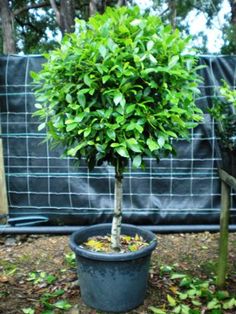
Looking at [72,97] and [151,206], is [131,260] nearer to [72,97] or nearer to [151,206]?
[72,97]

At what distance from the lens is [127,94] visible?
2029mm

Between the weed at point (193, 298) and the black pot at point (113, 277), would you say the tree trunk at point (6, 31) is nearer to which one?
the black pot at point (113, 277)

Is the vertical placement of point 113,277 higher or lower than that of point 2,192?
lower

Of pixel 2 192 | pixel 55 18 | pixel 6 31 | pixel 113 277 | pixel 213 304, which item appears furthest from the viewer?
pixel 55 18

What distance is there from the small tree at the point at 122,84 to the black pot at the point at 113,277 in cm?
58

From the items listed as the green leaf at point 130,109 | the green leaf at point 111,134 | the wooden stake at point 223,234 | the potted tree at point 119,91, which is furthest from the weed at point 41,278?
the green leaf at point 130,109

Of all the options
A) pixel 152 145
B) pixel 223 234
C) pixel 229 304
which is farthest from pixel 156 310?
pixel 152 145

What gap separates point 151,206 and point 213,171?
0.69 m

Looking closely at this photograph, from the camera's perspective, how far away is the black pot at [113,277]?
7.19 ft

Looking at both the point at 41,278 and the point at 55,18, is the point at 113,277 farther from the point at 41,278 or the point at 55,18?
the point at 55,18

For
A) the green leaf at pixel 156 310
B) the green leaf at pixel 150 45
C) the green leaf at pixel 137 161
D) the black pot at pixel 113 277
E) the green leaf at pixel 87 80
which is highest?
the green leaf at pixel 150 45

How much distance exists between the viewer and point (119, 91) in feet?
6.52

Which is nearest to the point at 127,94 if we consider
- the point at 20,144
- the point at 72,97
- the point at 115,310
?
the point at 72,97

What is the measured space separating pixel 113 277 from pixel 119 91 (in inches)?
43.8
